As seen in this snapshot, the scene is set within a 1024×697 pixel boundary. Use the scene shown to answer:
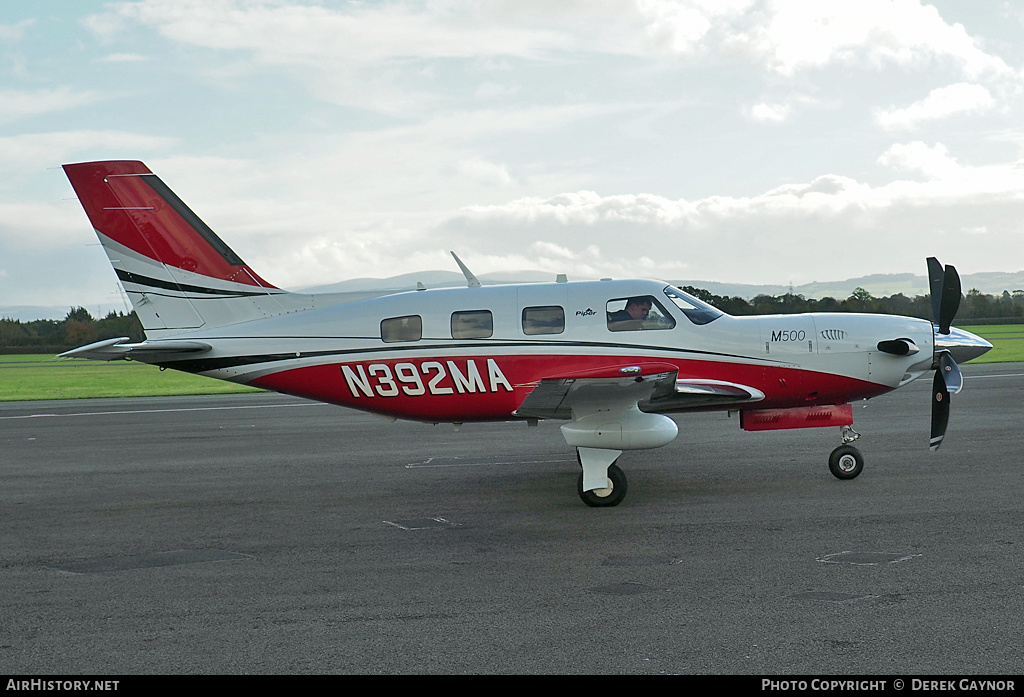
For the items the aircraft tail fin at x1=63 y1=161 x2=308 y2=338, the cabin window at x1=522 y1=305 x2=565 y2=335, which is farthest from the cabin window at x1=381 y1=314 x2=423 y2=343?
the aircraft tail fin at x1=63 y1=161 x2=308 y2=338

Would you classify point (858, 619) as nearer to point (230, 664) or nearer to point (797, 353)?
point (230, 664)

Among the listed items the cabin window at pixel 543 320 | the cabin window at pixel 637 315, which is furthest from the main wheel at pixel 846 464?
the cabin window at pixel 543 320

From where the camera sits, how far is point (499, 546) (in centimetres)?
903

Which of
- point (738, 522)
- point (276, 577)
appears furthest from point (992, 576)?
point (276, 577)

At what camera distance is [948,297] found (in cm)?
1193

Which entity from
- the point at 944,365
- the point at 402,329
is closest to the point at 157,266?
the point at 402,329

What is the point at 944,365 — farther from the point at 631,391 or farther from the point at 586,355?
the point at 586,355

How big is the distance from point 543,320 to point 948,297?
5387mm

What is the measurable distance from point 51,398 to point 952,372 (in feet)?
105

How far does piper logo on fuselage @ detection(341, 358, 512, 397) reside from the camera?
38.8 feet

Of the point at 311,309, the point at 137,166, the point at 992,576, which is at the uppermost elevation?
the point at 137,166

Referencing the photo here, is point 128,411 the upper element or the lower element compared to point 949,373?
lower

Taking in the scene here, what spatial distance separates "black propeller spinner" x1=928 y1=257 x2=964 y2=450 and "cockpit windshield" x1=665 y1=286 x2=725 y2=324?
2.89 metres

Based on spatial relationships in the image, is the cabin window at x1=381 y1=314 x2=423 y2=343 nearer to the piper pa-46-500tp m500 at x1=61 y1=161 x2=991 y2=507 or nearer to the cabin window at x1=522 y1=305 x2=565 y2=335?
the piper pa-46-500tp m500 at x1=61 y1=161 x2=991 y2=507
